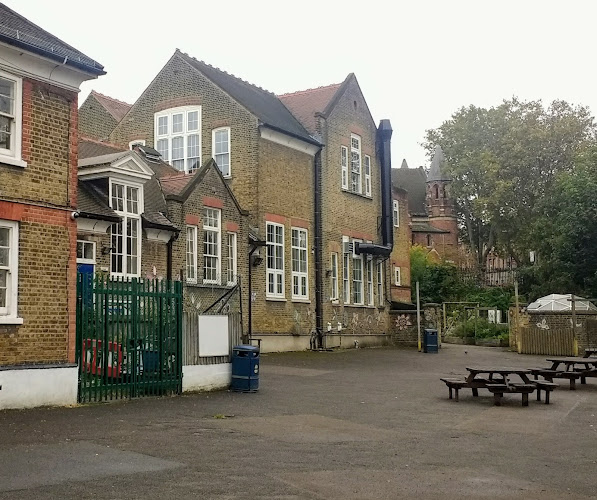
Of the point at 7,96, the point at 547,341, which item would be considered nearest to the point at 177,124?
the point at 7,96

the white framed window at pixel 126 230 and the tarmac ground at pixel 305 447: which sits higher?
the white framed window at pixel 126 230

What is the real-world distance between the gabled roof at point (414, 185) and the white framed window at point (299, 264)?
163 feet

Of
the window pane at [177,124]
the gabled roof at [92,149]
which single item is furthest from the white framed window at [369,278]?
the gabled roof at [92,149]

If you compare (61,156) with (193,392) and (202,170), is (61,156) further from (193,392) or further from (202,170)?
(202,170)

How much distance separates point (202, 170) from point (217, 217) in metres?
1.65

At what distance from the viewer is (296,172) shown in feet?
98.9

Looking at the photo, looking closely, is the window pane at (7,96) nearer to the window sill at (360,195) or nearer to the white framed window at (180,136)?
the white framed window at (180,136)

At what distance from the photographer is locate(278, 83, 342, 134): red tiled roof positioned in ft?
106

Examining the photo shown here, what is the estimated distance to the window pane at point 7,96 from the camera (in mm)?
13531

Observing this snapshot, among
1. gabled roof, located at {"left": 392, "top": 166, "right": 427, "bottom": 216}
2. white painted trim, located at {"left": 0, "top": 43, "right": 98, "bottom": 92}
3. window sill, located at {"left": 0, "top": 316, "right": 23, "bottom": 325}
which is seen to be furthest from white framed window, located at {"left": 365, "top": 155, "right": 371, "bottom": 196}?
gabled roof, located at {"left": 392, "top": 166, "right": 427, "bottom": 216}

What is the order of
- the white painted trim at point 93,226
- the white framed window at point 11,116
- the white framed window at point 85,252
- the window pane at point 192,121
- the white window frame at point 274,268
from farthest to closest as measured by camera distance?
the window pane at point 192,121 < the white window frame at point 274,268 < the white framed window at point 85,252 < the white painted trim at point 93,226 < the white framed window at point 11,116

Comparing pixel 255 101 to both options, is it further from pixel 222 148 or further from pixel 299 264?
pixel 299 264

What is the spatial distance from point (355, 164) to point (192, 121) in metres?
7.96

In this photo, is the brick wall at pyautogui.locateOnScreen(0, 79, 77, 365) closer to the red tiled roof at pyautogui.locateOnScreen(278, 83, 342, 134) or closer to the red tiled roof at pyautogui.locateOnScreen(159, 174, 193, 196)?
the red tiled roof at pyautogui.locateOnScreen(159, 174, 193, 196)
